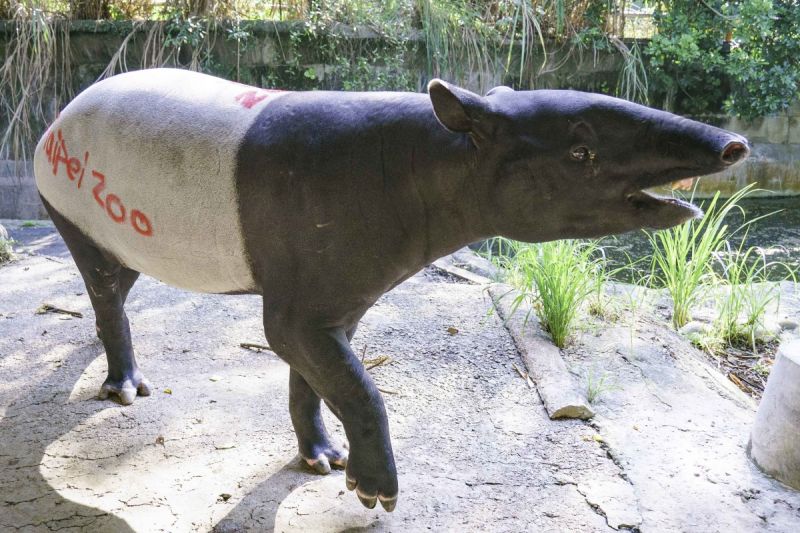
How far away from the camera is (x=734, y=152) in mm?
1672

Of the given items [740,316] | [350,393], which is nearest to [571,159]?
[350,393]

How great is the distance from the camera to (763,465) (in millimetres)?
2758

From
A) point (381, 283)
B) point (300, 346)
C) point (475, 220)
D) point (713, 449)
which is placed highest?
point (475, 220)

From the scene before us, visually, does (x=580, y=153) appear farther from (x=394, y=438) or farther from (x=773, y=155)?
(x=773, y=155)

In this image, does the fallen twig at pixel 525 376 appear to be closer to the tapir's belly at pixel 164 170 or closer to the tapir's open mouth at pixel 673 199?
the tapir's belly at pixel 164 170

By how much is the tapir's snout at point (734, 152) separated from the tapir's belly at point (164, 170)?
133 cm

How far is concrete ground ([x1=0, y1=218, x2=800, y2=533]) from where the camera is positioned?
8.11 feet

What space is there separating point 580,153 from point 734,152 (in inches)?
14.1

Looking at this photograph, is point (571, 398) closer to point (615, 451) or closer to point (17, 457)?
point (615, 451)

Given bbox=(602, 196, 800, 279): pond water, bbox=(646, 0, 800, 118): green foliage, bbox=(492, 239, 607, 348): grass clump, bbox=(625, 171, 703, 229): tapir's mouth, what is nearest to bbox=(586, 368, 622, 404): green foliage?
bbox=(492, 239, 607, 348): grass clump

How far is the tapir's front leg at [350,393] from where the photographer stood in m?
2.18

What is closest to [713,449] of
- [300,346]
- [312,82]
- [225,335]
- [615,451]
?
[615,451]

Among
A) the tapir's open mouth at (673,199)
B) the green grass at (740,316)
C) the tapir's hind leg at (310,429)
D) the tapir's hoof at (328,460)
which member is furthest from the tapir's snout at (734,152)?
the green grass at (740,316)

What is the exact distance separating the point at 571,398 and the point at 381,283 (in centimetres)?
136
